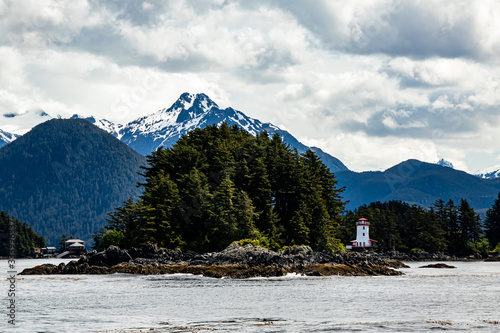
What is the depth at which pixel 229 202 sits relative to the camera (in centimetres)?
10050

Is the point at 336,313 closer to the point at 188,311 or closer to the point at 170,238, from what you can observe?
the point at 188,311

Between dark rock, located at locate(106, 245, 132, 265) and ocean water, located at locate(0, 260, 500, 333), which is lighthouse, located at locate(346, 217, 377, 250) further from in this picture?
ocean water, located at locate(0, 260, 500, 333)

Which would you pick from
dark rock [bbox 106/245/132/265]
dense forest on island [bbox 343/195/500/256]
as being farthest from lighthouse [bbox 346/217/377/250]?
dark rock [bbox 106/245/132/265]

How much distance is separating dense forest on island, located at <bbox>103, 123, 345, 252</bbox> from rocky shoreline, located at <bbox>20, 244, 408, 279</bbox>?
5755 mm

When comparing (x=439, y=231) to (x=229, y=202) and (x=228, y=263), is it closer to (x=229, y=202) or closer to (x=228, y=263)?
(x=229, y=202)

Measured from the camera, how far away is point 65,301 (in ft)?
161

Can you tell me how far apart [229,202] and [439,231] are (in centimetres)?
10261

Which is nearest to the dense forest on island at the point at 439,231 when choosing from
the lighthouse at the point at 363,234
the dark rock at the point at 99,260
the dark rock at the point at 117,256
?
the lighthouse at the point at 363,234

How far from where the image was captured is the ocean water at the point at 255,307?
3353cm

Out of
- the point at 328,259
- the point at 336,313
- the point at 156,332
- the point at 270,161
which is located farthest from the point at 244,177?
the point at 156,332

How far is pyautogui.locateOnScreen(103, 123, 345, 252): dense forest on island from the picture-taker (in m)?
101

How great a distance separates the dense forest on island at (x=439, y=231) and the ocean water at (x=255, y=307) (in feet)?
386

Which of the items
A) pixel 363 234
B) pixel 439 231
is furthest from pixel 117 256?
pixel 439 231

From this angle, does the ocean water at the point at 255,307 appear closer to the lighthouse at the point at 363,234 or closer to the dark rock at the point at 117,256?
the dark rock at the point at 117,256
